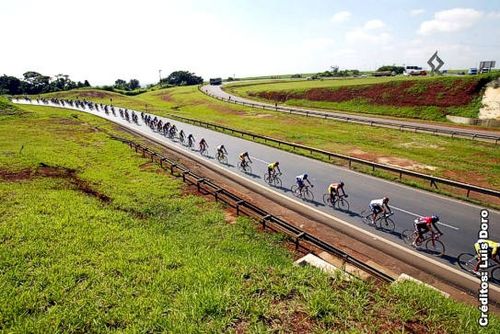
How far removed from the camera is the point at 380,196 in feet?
57.1

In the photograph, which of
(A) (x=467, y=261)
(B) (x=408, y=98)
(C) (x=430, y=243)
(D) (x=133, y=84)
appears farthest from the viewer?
(D) (x=133, y=84)

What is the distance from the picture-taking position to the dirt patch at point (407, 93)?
47406 millimetres

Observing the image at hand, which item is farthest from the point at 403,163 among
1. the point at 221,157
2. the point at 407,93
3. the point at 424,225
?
the point at 407,93

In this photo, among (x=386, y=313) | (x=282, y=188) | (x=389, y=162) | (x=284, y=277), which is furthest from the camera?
(x=389, y=162)

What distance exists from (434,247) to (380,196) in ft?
17.9

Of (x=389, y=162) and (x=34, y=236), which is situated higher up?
(x=34, y=236)

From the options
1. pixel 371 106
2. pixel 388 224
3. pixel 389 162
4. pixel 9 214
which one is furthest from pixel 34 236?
pixel 371 106

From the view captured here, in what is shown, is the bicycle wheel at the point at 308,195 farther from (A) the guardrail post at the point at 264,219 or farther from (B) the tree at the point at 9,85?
(B) the tree at the point at 9,85

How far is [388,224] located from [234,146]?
1903 centimetres

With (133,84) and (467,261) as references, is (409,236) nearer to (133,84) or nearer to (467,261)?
(467,261)

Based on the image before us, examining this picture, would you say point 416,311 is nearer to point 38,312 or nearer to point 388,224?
point 388,224

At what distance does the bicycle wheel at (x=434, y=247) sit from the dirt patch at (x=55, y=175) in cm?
1435

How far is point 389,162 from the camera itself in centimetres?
2423

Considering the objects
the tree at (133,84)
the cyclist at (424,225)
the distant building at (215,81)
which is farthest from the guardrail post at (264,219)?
the tree at (133,84)
